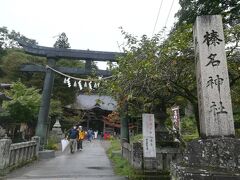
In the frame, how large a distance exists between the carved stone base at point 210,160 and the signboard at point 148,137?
3.91m

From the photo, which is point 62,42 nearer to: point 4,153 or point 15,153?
point 15,153

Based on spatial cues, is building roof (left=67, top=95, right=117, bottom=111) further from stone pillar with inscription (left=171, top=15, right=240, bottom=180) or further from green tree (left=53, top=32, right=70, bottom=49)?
stone pillar with inscription (left=171, top=15, right=240, bottom=180)

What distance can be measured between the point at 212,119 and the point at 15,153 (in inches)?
366

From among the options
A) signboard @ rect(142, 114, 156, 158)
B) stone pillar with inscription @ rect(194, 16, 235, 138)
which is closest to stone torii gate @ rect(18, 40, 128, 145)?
signboard @ rect(142, 114, 156, 158)

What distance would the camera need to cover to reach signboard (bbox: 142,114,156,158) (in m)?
9.40

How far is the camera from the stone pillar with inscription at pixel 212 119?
16.4ft

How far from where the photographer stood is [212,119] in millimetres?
5766

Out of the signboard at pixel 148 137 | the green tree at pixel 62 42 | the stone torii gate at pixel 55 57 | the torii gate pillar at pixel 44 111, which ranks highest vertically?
the green tree at pixel 62 42

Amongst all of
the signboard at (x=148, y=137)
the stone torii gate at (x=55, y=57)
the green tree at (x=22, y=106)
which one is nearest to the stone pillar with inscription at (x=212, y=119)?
the signboard at (x=148, y=137)

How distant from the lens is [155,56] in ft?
27.7

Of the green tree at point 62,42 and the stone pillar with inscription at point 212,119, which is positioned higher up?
the green tree at point 62,42

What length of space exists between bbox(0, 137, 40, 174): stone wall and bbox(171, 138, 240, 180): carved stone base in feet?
25.5

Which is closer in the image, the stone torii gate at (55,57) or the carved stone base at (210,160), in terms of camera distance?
the carved stone base at (210,160)

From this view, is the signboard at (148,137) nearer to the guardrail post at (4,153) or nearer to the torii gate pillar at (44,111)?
the guardrail post at (4,153)
